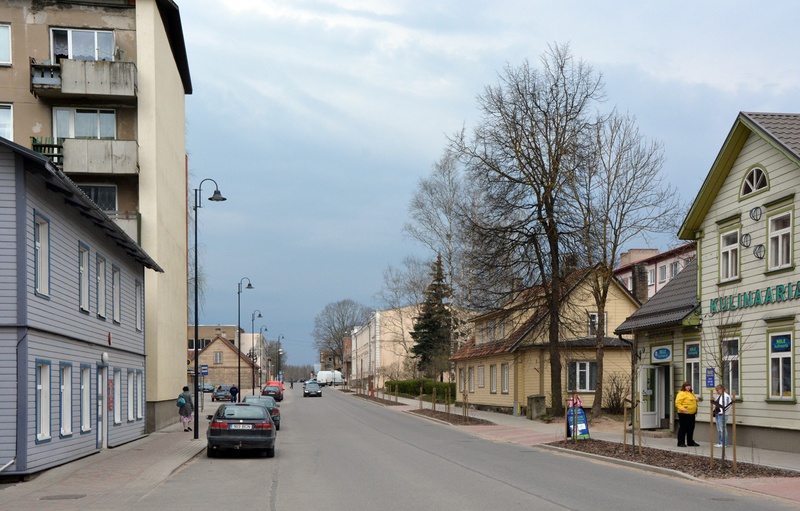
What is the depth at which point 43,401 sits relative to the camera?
17.7m

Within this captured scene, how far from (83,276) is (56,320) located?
9.16 ft

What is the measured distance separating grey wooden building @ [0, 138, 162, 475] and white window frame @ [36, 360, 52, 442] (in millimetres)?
21

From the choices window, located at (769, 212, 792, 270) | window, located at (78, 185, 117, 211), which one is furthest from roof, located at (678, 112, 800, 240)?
window, located at (78, 185, 117, 211)

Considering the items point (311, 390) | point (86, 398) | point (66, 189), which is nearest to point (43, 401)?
point (86, 398)

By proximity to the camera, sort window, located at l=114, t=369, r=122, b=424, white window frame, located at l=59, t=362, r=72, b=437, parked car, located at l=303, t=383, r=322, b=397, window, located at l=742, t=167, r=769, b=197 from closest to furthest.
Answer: white window frame, located at l=59, t=362, r=72, b=437, window, located at l=742, t=167, r=769, b=197, window, located at l=114, t=369, r=122, b=424, parked car, located at l=303, t=383, r=322, b=397

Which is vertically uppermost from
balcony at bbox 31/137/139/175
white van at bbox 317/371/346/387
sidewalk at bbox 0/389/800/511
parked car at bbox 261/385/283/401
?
balcony at bbox 31/137/139/175

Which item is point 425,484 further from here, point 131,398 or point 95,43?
point 95,43

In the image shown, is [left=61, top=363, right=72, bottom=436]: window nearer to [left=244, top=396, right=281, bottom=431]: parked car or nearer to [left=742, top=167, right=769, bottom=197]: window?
[left=244, top=396, right=281, bottom=431]: parked car

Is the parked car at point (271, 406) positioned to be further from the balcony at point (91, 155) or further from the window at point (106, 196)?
the balcony at point (91, 155)

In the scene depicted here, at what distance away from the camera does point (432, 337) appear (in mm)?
73688

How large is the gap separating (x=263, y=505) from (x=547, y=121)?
26.9 m

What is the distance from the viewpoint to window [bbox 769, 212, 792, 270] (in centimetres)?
2133

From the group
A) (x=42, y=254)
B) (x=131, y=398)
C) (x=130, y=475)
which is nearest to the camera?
(x=130, y=475)

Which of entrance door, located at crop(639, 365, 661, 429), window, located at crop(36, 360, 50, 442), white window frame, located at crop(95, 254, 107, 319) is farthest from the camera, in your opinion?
entrance door, located at crop(639, 365, 661, 429)
